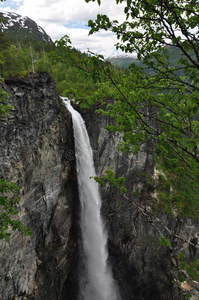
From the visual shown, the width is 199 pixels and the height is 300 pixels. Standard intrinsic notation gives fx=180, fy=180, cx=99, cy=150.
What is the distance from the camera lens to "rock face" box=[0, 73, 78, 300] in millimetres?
14836

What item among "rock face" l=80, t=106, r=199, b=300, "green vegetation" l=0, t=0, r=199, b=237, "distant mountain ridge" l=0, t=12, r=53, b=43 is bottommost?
"rock face" l=80, t=106, r=199, b=300

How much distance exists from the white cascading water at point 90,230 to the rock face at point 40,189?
3.40ft

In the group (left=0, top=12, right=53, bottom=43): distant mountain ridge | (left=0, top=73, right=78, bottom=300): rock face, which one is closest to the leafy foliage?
(left=0, top=73, right=78, bottom=300): rock face

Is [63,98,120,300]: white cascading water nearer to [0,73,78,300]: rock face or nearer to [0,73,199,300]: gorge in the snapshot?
[0,73,199,300]: gorge

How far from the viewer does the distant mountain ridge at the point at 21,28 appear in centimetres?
14943

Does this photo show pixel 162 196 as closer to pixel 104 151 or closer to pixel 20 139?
pixel 104 151

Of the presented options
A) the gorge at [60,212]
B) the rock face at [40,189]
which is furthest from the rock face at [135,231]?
the rock face at [40,189]

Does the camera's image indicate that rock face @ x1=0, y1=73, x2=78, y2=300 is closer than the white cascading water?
Yes

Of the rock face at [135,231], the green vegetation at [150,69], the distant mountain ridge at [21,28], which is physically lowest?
the rock face at [135,231]

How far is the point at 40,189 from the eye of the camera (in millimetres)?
18016

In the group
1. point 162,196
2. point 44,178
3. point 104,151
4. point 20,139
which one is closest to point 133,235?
point 162,196

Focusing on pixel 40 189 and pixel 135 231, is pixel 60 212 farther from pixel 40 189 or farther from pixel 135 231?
pixel 135 231

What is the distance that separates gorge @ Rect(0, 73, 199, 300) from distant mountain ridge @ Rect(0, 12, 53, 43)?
160660 mm

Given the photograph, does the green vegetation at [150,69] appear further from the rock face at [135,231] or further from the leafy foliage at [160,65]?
the rock face at [135,231]
